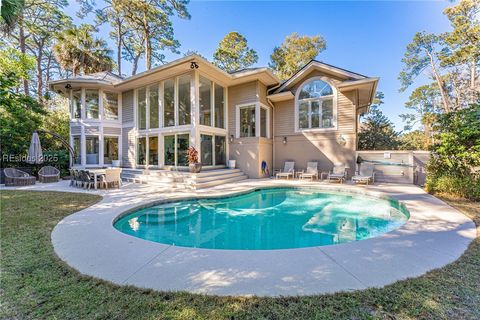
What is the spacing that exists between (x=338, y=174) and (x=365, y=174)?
1195 mm

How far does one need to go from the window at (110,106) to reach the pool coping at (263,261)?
10.8 m

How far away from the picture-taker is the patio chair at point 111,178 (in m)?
9.09

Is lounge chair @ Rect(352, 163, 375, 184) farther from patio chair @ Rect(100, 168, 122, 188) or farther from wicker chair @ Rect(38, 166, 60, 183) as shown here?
wicker chair @ Rect(38, 166, 60, 183)

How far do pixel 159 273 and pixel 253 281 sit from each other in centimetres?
117

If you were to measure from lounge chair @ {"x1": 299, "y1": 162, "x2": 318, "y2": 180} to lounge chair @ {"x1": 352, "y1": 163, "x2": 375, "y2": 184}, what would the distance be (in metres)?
1.96

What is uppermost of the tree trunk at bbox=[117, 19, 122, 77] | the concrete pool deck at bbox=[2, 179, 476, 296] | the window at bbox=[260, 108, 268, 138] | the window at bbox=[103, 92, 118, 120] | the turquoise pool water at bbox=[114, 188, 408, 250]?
the tree trunk at bbox=[117, 19, 122, 77]

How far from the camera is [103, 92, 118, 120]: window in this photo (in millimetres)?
13453

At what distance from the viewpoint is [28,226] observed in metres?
4.49

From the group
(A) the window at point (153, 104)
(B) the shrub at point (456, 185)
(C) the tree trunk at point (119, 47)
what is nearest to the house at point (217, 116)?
(A) the window at point (153, 104)

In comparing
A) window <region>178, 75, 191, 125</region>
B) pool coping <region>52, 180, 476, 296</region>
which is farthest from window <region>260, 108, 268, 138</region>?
pool coping <region>52, 180, 476, 296</region>

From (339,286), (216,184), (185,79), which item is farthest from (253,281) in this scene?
(185,79)

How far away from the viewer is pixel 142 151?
12.8 metres

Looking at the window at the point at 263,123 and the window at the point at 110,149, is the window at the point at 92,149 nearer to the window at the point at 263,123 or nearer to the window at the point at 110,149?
the window at the point at 110,149

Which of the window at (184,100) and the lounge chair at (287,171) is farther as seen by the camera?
the lounge chair at (287,171)
